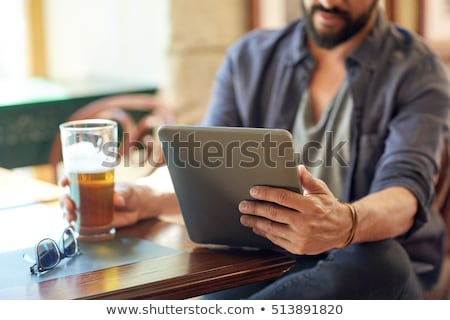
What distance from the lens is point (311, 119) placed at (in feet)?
6.48

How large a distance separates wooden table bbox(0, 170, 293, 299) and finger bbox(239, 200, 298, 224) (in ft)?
0.19

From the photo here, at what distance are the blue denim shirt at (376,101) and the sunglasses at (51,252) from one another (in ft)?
2.16

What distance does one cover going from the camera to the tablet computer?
1246mm

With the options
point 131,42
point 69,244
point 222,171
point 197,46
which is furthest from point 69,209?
point 131,42

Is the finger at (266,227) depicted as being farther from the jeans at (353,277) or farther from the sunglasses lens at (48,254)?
the sunglasses lens at (48,254)

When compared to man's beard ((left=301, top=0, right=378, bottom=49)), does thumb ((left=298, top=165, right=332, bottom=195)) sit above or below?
below

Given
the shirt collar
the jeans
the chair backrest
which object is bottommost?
the chair backrest

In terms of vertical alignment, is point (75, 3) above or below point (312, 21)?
below

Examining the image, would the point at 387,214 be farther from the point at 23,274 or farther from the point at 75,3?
the point at 75,3

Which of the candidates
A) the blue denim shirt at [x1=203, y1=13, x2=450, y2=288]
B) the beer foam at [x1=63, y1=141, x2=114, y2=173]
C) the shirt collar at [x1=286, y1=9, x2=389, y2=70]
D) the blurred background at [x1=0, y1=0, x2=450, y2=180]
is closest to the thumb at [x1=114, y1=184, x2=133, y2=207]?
the beer foam at [x1=63, y1=141, x2=114, y2=173]

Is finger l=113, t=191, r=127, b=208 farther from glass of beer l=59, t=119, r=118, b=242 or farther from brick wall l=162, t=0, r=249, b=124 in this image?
brick wall l=162, t=0, r=249, b=124

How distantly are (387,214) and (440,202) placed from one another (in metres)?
0.37

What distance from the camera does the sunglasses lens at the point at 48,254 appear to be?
126 cm
